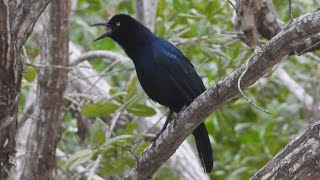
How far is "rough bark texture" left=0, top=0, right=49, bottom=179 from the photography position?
3.91m

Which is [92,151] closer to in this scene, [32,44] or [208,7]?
[208,7]

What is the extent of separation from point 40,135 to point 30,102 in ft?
4.34

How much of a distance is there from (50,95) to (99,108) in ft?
1.11

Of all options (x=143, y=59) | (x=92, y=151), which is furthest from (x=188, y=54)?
(x=92, y=151)

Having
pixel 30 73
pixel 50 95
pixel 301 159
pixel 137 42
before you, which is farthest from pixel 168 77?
pixel 301 159

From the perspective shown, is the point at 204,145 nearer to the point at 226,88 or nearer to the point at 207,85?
the point at 226,88

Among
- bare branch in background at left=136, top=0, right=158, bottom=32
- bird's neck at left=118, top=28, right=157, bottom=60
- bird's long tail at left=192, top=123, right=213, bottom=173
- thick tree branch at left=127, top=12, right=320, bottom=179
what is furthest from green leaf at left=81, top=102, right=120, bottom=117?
bare branch in background at left=136, top=0, right=158, bottom=32

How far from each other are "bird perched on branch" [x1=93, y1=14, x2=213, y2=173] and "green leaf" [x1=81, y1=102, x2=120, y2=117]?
0.25 m

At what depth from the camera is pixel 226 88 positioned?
3.20 metres

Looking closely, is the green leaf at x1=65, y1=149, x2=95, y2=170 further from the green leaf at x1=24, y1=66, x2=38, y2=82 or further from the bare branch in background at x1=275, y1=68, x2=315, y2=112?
the bare branch in background at x1=275, y1=68, x2=315, y2=112

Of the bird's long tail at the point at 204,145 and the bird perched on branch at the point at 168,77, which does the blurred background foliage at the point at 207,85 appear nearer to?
the bird perched on branch at the point at 168,77

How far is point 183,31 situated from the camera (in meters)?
5.68

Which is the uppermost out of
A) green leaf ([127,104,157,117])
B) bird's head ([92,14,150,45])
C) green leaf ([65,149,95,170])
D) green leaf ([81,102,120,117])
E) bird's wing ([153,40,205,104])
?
bird's head ([92,14,150,45])

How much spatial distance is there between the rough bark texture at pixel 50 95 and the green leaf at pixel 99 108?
182 millimetres
